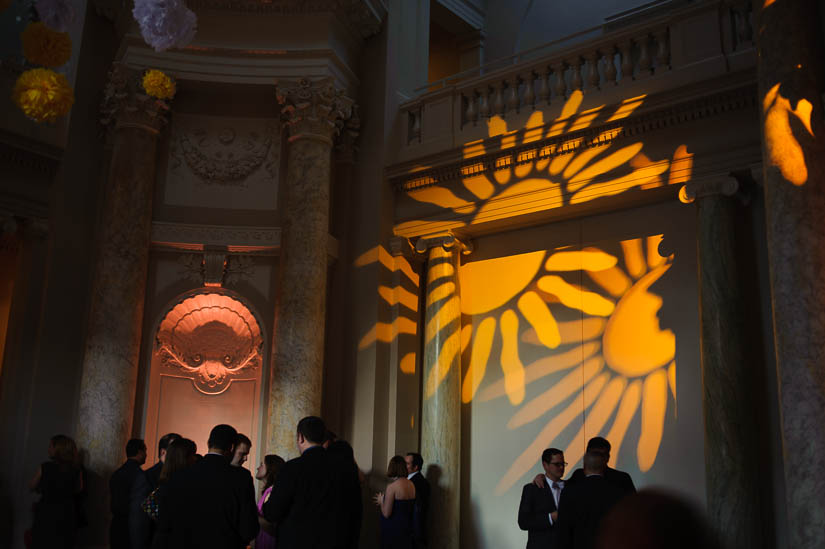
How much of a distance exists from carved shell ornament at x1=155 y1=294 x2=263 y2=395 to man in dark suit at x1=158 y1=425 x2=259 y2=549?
5876 mm

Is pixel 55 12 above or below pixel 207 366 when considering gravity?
above

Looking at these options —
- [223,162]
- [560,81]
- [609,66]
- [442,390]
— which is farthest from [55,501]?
[609,66]

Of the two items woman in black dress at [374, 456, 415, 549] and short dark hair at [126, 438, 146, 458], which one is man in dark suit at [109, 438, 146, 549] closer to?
short dark hair at [126, 438, 146, 458]

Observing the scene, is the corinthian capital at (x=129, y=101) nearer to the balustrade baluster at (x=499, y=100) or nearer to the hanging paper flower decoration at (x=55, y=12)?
the balustrade baluster at (x=499, y=100)

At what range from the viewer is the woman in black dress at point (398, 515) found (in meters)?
6.82

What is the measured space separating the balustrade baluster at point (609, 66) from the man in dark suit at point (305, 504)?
19.2ft

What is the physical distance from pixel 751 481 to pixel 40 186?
8828mm

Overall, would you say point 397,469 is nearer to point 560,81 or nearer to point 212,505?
point 212,505

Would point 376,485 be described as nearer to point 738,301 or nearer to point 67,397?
point 67,397

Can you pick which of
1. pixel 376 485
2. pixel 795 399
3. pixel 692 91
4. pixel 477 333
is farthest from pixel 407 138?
pixel 795 399

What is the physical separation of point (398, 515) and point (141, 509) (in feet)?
7.19

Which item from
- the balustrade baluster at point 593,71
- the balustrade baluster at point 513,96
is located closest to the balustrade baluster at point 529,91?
the balustrade baluster at point 513,96

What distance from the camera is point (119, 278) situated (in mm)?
9469

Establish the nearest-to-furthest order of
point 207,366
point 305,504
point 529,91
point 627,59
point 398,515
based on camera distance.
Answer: point 305,504 → point 398,515 → point 627,59 → point 529,91 → point 207,366
